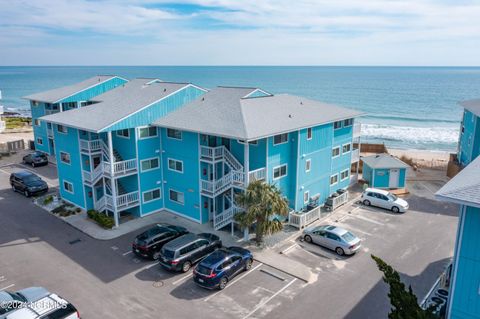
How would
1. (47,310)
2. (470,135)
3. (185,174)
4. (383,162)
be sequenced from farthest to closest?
(470,135), (383,162), (185,174), (47,310)

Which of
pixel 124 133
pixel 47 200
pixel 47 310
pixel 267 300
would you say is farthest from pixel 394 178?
pixel 47 200

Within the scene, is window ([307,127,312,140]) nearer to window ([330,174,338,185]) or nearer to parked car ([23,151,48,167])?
window ([330,174,338,185])

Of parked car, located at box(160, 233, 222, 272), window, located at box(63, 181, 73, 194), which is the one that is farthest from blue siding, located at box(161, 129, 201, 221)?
window, located at box(63, 181, 73, 194)

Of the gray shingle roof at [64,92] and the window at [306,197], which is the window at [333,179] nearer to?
the window at [306,197]

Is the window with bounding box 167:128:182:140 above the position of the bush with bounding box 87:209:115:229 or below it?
above

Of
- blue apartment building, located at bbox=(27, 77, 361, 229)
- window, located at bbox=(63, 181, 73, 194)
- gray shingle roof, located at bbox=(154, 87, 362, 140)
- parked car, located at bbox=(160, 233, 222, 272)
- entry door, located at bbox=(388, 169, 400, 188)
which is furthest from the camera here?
entry door, located at bbox=(388, 169, 400, 188)

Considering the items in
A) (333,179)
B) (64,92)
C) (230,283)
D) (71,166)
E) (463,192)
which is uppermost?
(64,92)

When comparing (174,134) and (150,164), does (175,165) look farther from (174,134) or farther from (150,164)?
(174,134)
